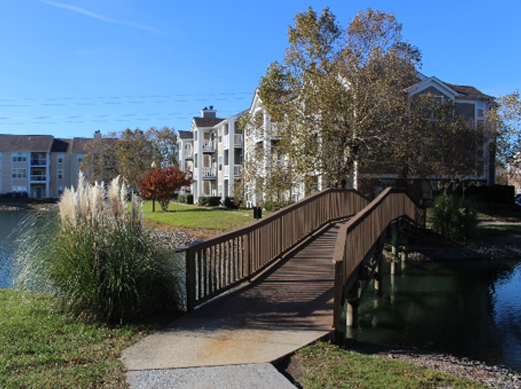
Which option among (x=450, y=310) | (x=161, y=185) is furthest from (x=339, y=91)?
(x=161, y=185)

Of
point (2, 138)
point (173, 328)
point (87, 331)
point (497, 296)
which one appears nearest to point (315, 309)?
point (173, 328)

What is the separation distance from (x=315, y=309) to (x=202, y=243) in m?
2.09

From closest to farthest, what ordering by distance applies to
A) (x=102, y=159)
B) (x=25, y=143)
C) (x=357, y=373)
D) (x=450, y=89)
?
(x=357, y=373)
(x=450, y=89)
(x=102, y=159)
(x=25, y=143)

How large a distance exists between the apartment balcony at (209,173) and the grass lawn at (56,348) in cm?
4289

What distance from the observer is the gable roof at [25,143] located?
74006 mm

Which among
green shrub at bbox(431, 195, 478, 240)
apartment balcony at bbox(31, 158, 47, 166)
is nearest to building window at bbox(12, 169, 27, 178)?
apartment balcony at bbox(31, 158, 47, 166)

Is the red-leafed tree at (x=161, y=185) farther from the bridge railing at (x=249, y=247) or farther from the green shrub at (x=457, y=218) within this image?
the bridge railing at (x=249, y=247)

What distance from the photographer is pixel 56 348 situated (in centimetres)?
591

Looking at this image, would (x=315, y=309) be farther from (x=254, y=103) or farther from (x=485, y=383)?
(x=254, y=103)

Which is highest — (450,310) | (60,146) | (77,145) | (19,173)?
(77,145)

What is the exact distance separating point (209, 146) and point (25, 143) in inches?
1484

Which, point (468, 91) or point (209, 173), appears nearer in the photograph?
point (468, 91)

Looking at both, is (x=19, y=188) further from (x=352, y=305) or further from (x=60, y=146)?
(x=352, y=305)

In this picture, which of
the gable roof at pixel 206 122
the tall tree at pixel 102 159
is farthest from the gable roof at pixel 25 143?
the gable roof at pixel 206 122
